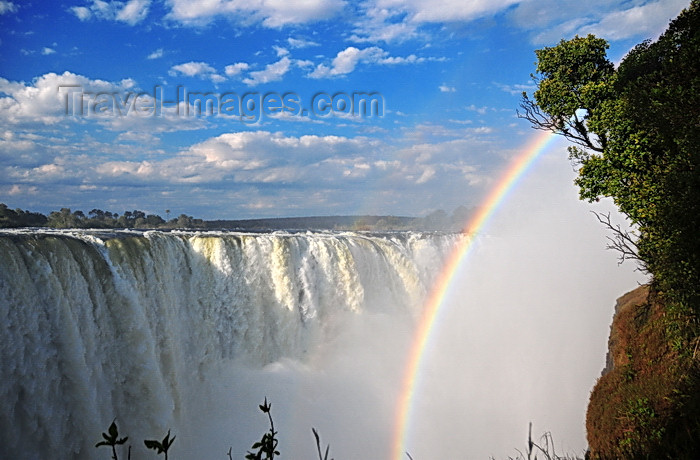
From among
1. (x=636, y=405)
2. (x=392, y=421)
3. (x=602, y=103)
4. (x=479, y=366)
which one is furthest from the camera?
(x=479, y=366)

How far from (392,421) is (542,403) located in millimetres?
5582

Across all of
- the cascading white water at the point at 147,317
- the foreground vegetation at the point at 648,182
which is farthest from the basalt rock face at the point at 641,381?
the cascading white water at the point at 147,317

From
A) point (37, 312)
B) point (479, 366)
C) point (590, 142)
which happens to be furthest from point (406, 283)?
point (37, 312)

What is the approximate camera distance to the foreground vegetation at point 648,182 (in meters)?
7.76

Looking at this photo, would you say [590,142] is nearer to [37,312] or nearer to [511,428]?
[511,428]

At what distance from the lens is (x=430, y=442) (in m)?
14.9

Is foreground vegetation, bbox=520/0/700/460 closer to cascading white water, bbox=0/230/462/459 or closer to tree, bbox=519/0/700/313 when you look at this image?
tree, bbox=519/0/700/313

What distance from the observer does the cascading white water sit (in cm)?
930

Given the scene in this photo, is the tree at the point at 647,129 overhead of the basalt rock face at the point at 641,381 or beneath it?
overhead

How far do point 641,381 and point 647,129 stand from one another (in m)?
4.93

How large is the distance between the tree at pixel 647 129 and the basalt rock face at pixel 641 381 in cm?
121

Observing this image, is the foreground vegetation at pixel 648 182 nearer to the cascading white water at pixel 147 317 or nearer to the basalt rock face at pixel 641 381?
the basalt rock face at pixel 641 381

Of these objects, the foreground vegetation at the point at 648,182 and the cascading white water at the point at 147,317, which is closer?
the foreground vegetation at the point at 648,182

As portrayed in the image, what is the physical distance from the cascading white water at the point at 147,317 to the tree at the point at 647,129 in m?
9.45
